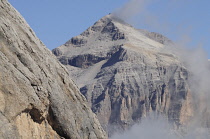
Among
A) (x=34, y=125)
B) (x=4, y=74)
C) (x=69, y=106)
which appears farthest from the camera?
(x=69, y=106)

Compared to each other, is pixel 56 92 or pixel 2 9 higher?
pixel 2 9

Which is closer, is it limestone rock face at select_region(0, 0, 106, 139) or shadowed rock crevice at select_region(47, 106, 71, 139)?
Answer: limestone rock face at select_region(0, 0, 106, 139)

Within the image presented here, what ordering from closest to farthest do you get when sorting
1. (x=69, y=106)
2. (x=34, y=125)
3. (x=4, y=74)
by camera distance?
(x=4, y=74), (x=34, y=125), (x=69, y=106)

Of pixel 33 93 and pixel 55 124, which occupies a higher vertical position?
pixel 33 93

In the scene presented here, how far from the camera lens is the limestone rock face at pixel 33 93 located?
1043 inches

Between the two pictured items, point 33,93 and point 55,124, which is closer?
point 33,93

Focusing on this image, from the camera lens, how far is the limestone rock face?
86.9ft

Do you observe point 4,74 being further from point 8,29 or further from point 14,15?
point 14,15

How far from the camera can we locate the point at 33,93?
1095 inches

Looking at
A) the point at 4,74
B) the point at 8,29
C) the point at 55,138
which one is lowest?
the point at 55,138

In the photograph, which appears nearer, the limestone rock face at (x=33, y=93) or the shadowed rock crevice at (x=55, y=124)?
the limestone rock face at (x=33, y=93)

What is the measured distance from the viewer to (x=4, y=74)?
86.0 feet

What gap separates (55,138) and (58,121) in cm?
69

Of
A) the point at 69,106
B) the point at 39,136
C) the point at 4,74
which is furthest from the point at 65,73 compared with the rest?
the point at 4,74
